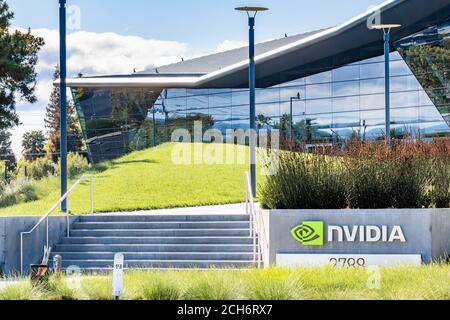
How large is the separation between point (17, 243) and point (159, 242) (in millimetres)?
2816

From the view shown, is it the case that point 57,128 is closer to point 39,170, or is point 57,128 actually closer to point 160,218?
point 39,170

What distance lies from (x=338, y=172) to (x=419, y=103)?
30.5m

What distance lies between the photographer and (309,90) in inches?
2029

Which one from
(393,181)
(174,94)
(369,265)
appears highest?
(174,94)

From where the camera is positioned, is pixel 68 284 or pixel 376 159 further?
pixel 376 159

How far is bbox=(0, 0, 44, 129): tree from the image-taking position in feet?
108

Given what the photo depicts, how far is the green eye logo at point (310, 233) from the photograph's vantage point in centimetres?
1722

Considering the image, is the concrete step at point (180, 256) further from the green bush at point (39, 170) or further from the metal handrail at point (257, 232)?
the green bush at point (39, 170)

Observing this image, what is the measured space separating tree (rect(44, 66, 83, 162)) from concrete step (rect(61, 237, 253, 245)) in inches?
2180

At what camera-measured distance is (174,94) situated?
55219 mm

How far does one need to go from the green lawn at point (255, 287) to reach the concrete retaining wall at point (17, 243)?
193 inches

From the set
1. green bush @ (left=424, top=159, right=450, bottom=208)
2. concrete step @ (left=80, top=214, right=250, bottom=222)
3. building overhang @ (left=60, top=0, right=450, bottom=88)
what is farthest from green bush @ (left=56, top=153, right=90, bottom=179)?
green bush @ (left=424, top=159, right=450, bottom=208)
